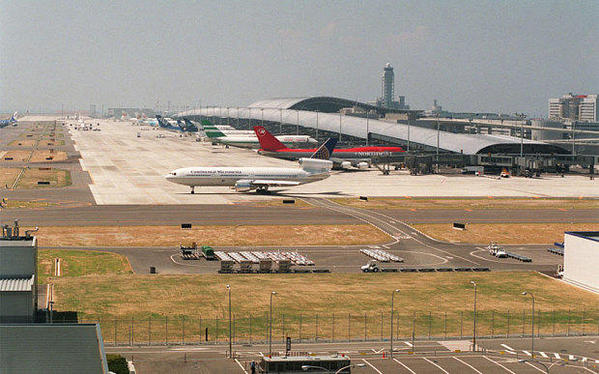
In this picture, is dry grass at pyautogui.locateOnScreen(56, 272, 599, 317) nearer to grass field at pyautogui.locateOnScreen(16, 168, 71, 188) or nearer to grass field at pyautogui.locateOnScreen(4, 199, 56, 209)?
grass field at pyautogui.locateOnScreen(4, 199, 56, 209)

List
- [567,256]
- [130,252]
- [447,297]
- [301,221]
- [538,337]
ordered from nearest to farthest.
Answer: [538,337], [447,297], [567,256], [130,252], [301,221]

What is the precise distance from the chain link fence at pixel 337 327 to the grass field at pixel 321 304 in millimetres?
101

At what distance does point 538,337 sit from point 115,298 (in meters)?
42.5

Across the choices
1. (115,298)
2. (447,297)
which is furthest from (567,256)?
(115,298)

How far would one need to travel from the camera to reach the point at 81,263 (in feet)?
320

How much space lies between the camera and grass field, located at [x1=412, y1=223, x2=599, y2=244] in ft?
402

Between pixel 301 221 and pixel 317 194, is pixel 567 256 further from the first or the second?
pixel 317 194

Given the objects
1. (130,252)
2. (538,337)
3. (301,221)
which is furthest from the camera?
(301,221)

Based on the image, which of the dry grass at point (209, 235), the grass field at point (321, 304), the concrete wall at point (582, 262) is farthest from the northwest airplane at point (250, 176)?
the concrete wall at point (582, 262)

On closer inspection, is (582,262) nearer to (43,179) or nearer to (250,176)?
(250,176)

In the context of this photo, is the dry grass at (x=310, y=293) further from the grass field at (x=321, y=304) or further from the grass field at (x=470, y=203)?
the grass field at (x=470, y=203)

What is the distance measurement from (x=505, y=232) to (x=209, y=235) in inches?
1926

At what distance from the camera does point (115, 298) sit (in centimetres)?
8056

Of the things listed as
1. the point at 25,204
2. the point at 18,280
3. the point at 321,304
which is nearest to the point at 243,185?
the point at 25,204
